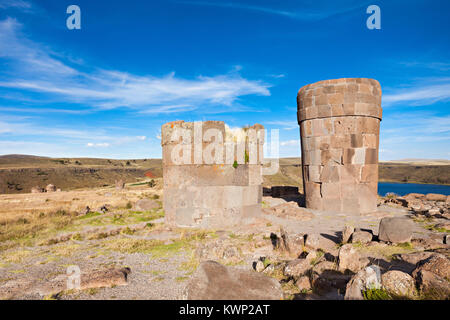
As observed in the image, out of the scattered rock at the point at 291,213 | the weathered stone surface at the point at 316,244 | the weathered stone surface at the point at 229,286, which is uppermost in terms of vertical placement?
the weathered stone surface at the point at 229,286

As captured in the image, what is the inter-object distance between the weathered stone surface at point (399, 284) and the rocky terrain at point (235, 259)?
0.01 meters

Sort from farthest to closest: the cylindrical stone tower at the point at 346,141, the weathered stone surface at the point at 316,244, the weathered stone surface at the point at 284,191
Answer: the weathered stone surface at the point at 284,191 < the cylindrical stone tower at the point at 346,141 < the weathered stone surface at the point at 316,244

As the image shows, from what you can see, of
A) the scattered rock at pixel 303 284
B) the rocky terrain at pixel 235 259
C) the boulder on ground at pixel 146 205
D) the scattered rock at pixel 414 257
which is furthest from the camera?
the boulder on ground at pixel 146 205

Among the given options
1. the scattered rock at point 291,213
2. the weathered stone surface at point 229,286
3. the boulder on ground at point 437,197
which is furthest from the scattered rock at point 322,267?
the boulder on ground at point 437,197

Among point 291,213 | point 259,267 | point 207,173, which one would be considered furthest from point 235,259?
point 291,213

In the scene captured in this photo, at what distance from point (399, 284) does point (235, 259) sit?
3.03 m

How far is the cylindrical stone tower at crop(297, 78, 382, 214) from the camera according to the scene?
1070 centimetres

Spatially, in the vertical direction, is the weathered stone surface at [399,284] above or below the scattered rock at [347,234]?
above

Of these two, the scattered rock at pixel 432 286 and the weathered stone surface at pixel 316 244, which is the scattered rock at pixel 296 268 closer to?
the weathered stone surface at pixel 316 244

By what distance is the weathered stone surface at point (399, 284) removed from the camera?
3355 mm

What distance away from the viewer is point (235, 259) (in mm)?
5496

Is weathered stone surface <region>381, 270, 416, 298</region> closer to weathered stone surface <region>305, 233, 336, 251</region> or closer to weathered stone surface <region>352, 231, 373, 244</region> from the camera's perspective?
weathered stone surface <region>305, 233, 336, 251</region>

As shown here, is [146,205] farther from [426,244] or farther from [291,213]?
[426,244]

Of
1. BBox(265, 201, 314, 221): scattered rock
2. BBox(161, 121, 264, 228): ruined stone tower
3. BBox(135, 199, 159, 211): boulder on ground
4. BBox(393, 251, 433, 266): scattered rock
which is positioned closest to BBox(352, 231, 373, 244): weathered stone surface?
BBox(393, 251, 433, 266): scattered rock
